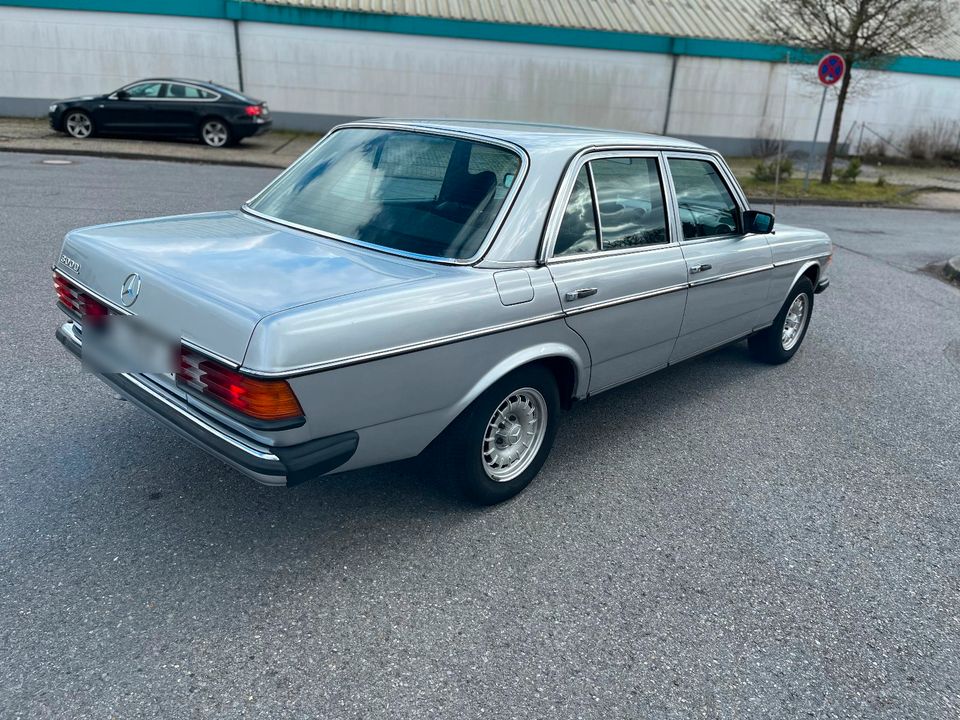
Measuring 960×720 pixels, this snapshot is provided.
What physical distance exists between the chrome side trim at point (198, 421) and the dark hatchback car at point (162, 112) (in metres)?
15.2

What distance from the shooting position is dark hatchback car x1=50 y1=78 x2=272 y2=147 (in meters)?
16.2

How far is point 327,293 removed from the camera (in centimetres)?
276

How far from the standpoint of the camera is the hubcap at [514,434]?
3451mm

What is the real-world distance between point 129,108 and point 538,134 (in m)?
15.4

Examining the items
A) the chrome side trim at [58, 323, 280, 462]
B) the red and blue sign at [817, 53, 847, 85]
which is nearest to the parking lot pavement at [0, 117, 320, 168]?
the red and blue sign at [817, 53, 847, 85]

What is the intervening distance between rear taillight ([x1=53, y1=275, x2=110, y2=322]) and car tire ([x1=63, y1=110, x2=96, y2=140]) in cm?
1502

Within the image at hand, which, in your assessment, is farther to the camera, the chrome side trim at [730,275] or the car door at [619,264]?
the chrome side trim at [730,275]

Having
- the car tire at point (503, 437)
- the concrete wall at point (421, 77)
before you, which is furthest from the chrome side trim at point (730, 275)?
the concrete wall at point (421, 77)

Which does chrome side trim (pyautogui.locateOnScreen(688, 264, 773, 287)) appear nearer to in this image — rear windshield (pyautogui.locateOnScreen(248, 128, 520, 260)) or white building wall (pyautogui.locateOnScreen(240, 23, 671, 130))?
rear windshield (pyautogui.locateOnScreen(248, 128, 520, 260))

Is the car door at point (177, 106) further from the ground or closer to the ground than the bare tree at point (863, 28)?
closer to the ground

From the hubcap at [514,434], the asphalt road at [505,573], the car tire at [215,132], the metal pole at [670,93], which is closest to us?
the asphalt road at [505,573]

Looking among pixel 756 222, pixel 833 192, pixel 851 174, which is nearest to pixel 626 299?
pixel 756 222

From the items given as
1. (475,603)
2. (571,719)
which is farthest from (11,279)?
(571,719)

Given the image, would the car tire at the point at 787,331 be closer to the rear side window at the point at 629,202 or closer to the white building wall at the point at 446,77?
the rear side window at the point at 629,202
